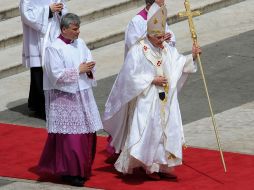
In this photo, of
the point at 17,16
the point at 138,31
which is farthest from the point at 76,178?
the point at 17,16

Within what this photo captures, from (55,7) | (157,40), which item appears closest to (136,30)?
(157,40)

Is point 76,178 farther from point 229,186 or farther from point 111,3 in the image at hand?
point 111,3

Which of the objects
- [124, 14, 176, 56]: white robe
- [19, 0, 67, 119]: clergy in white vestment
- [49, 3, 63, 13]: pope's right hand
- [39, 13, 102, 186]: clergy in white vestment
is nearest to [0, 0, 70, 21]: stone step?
[19, 0, 67, 119]: clergy in white vestment

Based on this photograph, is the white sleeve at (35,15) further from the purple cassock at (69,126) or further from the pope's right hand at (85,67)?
the pope's right hand at (85,67)

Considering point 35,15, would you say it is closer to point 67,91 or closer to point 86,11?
point 67,91

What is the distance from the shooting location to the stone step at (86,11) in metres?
17.4

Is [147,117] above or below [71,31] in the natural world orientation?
below

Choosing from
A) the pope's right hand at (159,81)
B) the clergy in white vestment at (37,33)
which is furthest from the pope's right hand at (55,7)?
the pope's right hand at (159,81)

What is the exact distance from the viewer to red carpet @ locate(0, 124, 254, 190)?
11.5 metres

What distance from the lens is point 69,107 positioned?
11.7 m

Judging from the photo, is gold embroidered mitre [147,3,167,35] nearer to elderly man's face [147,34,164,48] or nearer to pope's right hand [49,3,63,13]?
elderly man's face [147,34,164,48]

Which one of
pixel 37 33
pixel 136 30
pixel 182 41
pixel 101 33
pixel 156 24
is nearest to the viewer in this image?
pixel 156 24

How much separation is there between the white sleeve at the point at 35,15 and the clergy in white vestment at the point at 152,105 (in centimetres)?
268

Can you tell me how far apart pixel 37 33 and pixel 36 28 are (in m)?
0.17
